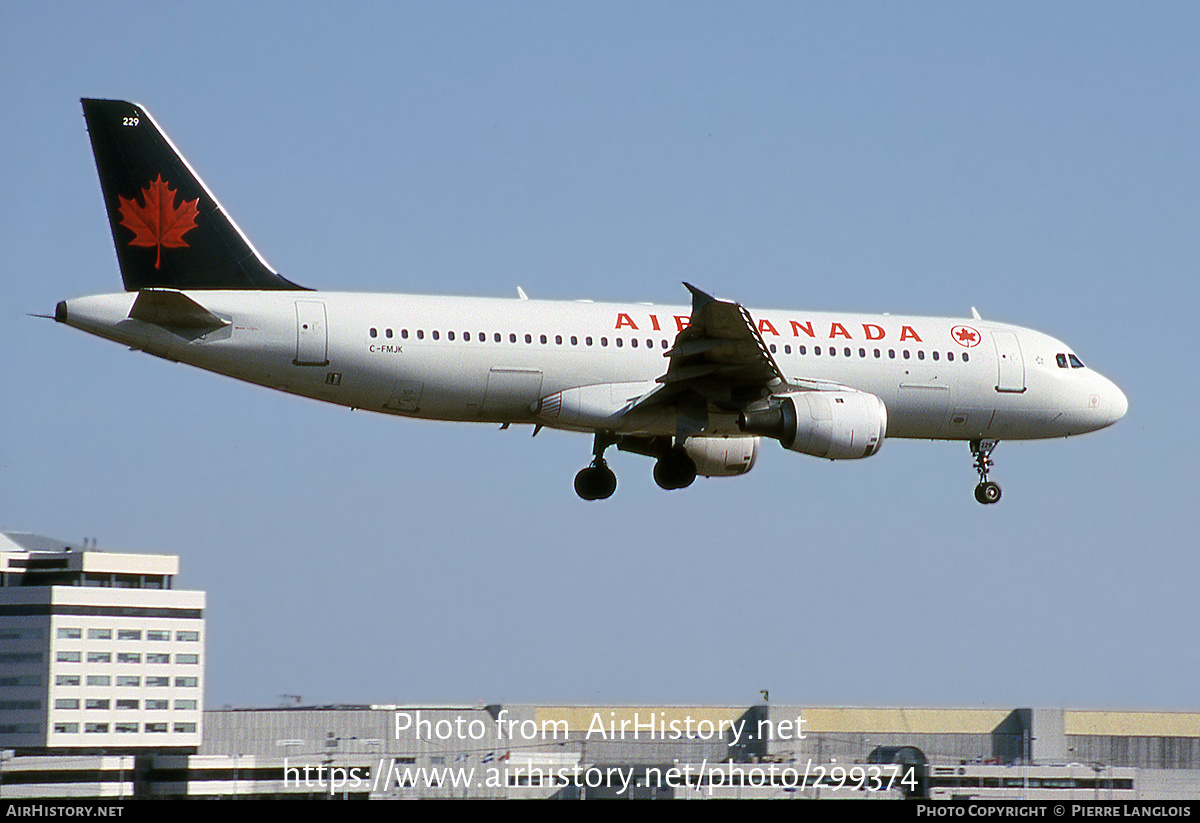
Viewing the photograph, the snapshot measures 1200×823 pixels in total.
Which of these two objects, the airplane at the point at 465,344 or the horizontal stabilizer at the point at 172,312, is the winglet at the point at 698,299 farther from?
the horizontal stabilizer at the point at 172,312

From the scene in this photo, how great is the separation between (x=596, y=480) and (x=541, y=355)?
5057 millimetres

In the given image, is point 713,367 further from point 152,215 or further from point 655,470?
point 152,215

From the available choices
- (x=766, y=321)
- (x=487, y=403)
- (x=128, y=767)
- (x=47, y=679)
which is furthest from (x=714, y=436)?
(x=47, y=679)

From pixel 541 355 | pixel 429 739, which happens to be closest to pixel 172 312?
pixel 541 355

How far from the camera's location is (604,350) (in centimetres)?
3344

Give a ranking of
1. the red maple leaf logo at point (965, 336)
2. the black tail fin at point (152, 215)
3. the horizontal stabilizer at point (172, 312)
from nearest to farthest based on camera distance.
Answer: the horizontal stabilizer at point (172, 312) < the black tail fin at point (152, 215) < the red maple leaf logo at point (965, 336)

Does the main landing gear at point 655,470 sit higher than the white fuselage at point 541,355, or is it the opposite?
the white fuselage at point 541,355

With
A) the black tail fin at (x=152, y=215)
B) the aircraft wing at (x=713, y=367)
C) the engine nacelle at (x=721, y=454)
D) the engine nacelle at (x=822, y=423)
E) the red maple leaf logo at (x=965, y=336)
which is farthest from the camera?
the red maple leaf logo at (x=965, y=336)

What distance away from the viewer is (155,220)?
31.9m

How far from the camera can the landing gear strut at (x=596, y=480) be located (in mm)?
36969

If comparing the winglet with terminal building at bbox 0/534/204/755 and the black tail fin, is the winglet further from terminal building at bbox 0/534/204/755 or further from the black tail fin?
terminal building at bbox 0/534/204/755

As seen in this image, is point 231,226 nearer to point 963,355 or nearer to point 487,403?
point 487,403

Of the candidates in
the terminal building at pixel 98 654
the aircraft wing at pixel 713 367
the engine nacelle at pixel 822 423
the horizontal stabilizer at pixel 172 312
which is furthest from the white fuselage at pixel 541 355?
the terminal building at pixel 98 654

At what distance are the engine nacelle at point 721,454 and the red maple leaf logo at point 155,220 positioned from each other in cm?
1176
